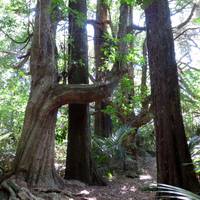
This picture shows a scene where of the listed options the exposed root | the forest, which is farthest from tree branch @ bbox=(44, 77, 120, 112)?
the exposed root

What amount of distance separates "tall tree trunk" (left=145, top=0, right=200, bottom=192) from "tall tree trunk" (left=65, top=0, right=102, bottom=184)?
3.34 m

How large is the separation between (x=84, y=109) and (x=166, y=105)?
3.85m

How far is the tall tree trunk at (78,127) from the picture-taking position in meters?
9.05

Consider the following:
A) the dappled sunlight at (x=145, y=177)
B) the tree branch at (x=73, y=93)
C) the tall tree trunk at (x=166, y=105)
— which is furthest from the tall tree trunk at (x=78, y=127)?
the tall tree trunk at (x=166, y=105)

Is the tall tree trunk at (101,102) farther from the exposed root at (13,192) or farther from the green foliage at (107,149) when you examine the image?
the exposed root at (13,192)

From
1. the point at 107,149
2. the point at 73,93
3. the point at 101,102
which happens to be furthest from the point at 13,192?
the point at 101,102

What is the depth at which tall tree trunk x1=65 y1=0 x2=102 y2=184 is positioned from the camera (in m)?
9.05

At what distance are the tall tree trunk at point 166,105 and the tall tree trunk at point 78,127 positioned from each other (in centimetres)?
334

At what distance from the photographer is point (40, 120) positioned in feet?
25.8

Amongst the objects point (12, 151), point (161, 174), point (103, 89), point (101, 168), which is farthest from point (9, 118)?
point (161, 174)

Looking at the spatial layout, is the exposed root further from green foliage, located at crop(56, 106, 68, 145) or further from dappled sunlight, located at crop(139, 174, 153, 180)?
dappled sunlight, located at crop(139, 174, 153, 180)

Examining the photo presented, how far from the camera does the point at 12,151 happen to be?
10.3 m

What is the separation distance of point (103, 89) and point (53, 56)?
1425mm

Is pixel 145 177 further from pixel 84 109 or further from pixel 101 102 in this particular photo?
pixel 84 109
